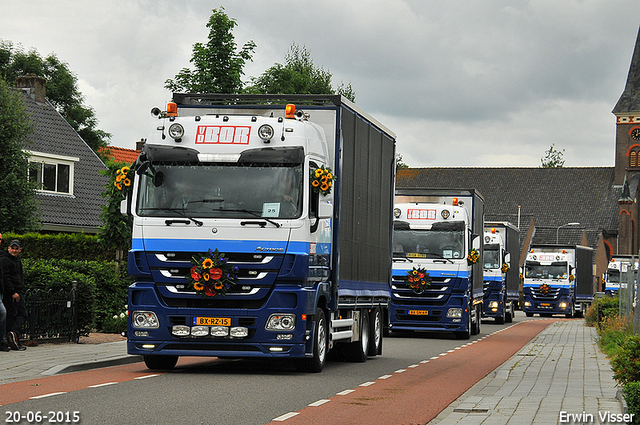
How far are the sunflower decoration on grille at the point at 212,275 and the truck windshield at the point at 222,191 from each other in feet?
2.02

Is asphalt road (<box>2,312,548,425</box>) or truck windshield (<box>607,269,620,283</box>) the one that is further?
truck windshield (<box>607,269,620,283</box>)

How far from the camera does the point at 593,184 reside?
93.3m

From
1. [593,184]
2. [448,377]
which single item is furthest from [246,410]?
[593,184]

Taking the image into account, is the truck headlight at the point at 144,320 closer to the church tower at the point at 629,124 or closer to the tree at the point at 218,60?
the tree at the point at 218,60

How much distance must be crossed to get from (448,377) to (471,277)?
10742mm

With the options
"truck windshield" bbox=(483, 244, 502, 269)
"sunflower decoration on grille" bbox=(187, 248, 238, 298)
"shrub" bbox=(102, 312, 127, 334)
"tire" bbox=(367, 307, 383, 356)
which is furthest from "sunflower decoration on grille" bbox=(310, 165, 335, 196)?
"truck windshield" bbox=(483, 244, 502, 269)

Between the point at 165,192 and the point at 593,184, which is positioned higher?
the point at 593,184

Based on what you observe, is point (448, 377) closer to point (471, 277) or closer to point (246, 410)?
point (246, 410)

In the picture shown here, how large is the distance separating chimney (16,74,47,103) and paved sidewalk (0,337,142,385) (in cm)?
2724

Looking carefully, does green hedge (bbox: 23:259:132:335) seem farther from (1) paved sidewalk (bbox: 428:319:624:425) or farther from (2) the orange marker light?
(1) paved sidewalk (bbox: 428:319:624:425)

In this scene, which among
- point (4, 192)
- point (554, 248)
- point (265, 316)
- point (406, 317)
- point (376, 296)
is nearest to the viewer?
point (265, 316)

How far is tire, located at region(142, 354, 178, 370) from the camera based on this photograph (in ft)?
44.2

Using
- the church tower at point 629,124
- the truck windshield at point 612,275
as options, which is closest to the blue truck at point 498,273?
the truck windshield at point 612,275

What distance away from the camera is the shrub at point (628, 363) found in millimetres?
9500
